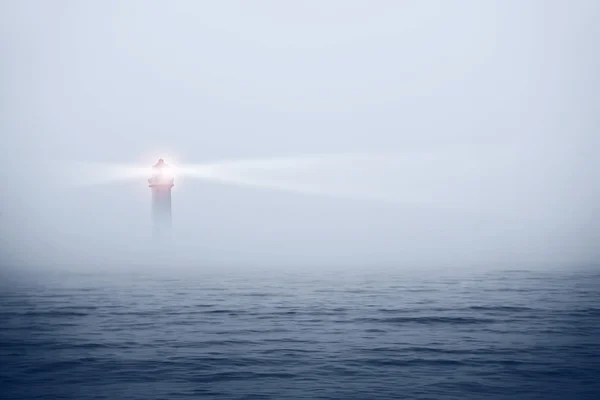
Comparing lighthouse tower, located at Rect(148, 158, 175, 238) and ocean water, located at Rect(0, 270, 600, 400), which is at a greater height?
lighthouse tower, located at Rect(148, 158, 175, 238)

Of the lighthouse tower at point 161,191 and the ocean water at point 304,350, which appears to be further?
the lighthouse tower at point 161,191

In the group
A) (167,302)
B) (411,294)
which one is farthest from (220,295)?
(411,294)

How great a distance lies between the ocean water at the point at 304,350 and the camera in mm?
20891

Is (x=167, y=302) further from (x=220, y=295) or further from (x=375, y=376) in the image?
(x=375, y=376)

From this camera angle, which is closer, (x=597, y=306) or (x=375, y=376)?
(x=375, y=376)

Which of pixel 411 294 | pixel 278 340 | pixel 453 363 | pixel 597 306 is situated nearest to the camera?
pixel 453 363

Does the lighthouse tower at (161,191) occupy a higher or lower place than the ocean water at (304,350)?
higher

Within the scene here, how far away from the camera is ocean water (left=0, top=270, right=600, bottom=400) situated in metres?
20.9

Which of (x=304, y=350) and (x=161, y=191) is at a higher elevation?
(x=161, y=191)

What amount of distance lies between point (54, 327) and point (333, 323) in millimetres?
16648

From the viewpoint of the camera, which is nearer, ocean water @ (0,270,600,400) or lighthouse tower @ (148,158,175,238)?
ocean water @ (0,270,600,400)

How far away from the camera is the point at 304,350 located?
1098 inches

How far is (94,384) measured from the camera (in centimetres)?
2158

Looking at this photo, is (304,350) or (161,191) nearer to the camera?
(304,350)
